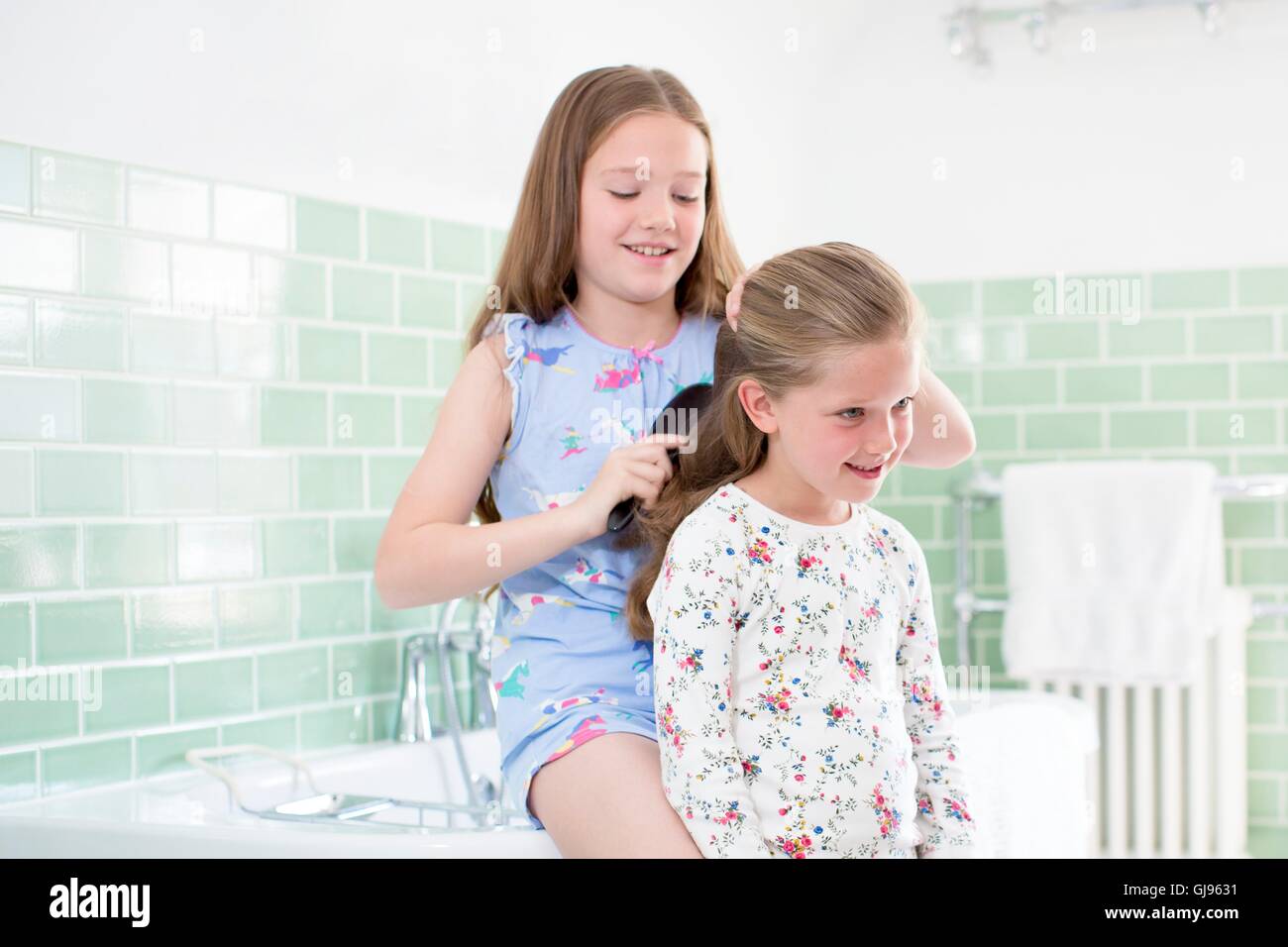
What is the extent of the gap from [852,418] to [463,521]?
0.43 meters

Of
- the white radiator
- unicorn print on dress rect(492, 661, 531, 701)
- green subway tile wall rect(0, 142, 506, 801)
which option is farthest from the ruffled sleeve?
the white radiator

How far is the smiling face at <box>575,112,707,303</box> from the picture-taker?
4.95ft

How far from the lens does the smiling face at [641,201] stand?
151cm

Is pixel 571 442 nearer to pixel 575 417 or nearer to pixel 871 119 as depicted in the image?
pixel 575 417

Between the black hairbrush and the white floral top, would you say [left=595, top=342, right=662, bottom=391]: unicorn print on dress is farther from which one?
the white floral top

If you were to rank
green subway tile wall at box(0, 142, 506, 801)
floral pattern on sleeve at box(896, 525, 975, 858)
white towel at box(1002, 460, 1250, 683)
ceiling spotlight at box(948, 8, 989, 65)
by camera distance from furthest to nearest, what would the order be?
1. ceiling spotlight at box(948, 8, 989, 65)
2. white towel at box(1002, 460, 1250, 683)
3. green subway tile wall at box(0, 142, 506, 801)
4. floral pattern on sleeve at box(896, 525, 975, 858)

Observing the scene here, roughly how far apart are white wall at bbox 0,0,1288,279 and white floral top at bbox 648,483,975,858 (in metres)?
1.20

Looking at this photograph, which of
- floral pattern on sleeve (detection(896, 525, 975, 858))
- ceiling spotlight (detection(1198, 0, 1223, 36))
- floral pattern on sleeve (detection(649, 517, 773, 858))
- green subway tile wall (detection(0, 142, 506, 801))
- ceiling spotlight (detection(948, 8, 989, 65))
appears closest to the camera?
floral pattern on sleeve (detection(649, 517, 773, 858))

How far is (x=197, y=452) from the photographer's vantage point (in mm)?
2072

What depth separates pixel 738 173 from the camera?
2.98 metres

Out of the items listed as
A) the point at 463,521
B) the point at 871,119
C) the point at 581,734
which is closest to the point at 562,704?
the point at 581,734

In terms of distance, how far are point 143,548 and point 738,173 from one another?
1474 mm
